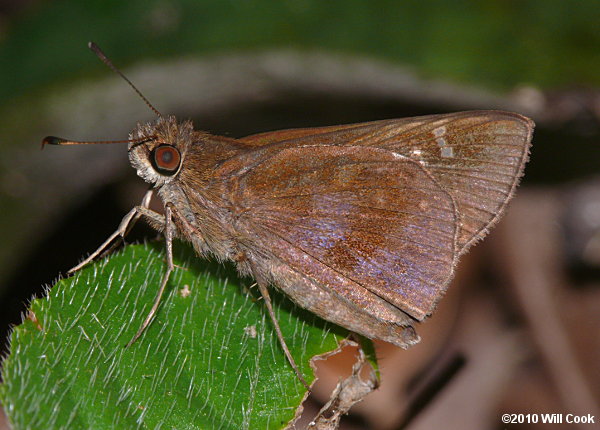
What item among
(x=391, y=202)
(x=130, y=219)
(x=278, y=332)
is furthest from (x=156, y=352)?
(x=391, y=202)

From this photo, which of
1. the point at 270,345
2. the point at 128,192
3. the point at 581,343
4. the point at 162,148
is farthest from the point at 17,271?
the point at 581,343

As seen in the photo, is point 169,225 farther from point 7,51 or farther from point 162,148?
point 7,51

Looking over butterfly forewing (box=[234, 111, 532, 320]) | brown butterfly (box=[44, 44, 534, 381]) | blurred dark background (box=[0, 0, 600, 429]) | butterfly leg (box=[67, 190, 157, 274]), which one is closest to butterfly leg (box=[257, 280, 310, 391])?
brown butterfly (box=[44, 44, 534, 381])

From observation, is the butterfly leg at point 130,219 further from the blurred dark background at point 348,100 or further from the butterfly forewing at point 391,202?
the blurred dark background at point 348,100

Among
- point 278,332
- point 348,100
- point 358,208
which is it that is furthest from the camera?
point 348,100

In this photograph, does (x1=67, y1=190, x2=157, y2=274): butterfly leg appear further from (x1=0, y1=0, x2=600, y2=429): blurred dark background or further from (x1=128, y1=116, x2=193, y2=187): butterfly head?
(x1=0, y1=0, x2=600, y2=429): blurred dark background

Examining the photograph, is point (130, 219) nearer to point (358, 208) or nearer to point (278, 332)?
point (278, 332)
